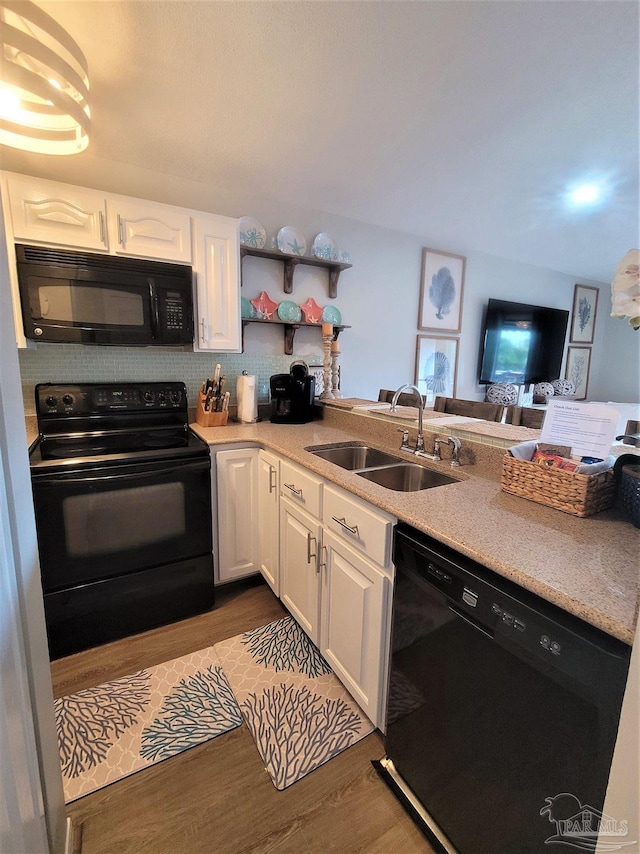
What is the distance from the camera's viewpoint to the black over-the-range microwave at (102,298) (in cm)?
172

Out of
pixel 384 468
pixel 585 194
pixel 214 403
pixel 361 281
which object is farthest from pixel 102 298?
pixel 585 194

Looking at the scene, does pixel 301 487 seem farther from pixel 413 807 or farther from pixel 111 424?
pixel 111 424

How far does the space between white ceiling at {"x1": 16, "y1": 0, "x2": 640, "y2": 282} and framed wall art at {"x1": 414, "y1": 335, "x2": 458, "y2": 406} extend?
1298 millimetres

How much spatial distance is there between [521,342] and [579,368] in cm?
148

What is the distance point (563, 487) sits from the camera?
3.73ft

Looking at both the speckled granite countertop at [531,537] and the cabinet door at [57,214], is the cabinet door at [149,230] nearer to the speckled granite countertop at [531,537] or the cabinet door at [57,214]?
the cabinet door at [57,214]

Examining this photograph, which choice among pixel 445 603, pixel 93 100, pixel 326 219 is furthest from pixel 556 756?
pixel 326 219

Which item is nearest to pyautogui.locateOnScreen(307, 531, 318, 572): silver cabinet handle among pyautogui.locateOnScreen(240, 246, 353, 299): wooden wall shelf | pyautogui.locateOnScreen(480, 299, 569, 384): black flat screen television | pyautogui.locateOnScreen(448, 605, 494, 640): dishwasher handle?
pyautogui.locateOnScreen(448, 605, 494, 640): dishwasher handle

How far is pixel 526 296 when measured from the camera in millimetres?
4332

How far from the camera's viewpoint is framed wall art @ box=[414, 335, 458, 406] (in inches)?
143

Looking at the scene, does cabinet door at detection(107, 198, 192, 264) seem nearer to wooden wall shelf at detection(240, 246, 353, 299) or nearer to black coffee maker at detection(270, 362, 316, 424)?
wooden wall shelf at detection(240, 246, 353, 299)

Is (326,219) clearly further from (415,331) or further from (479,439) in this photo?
(479,439)

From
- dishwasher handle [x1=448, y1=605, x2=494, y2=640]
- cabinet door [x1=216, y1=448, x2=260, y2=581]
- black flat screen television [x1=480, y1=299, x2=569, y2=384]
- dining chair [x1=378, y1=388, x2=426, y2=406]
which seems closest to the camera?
dishwasher handle [x1=448, y1=605, x2=494, y2=640]

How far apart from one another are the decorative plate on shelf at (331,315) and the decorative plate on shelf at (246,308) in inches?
22.5
